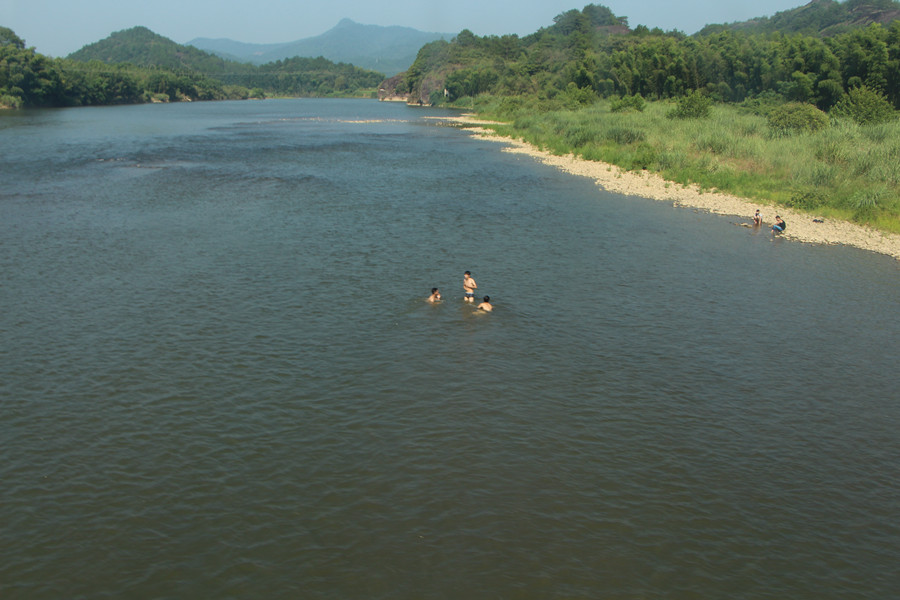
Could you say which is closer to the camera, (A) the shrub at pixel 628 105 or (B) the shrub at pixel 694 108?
(B) the shrub at pixel 694 108

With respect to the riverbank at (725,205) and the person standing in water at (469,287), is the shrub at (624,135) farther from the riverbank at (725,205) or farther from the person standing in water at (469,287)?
the person standing in water at (469,287)

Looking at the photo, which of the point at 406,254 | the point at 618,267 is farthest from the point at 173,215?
the point at 618,267

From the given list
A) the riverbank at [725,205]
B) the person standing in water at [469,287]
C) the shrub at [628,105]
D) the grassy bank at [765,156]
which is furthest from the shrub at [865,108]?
the person standing in water at [469,287]

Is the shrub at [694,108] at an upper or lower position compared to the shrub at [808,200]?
upper

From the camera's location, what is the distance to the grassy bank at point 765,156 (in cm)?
4797

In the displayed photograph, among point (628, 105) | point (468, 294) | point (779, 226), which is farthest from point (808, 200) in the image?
point (628, 105)

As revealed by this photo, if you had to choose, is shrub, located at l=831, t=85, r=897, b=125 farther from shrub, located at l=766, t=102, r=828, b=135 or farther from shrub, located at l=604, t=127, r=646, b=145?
shrub, located at l=604, t=127, r=646, b=145

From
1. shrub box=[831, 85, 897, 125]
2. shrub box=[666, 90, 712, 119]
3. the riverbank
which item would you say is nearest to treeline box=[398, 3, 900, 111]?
shrub box=[831, 85, 897, 125]

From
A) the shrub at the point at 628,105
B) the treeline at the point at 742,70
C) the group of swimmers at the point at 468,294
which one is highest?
the treeline at the point at 742,70

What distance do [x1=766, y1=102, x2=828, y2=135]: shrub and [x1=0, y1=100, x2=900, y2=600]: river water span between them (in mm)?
29649

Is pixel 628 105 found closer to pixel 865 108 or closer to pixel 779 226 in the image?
pixel 865 108

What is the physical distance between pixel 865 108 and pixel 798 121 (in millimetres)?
6820

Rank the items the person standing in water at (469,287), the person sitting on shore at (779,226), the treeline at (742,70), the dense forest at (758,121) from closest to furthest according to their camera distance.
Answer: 1. the person standing in water at (469,287)
2. the person sitting on shore at (779,226)
3. the dense forest at (758,121)
4. the treeline at (742,70)

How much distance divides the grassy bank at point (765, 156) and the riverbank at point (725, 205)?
4.00 feet
